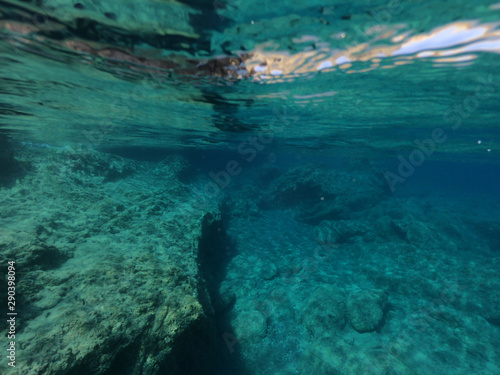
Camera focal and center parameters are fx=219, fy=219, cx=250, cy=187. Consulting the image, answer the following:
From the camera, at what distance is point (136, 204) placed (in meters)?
11.9

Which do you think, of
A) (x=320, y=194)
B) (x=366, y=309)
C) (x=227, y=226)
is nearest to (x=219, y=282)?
(x=366, y=309)

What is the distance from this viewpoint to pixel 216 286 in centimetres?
1009

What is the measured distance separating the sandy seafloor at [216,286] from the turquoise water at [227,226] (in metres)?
0.06

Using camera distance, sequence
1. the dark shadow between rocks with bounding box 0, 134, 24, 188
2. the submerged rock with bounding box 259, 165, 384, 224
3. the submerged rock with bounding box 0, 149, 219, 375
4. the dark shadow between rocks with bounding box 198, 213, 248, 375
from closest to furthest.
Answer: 1. the submerged rock with bounding box 0, 149, 219, 375
2. the dark shadow between rocks with bounding box 198, 213, 248, 375
3. the dark shadow between rocks with bounding box 0, 134, 24, 188
4. the submerged rock with bounding box 259, 165, 384, 224

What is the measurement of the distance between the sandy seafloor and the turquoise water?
0.06 m

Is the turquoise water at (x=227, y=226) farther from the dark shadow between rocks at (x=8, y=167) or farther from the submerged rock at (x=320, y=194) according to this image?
the submerged rock at (x=320, y=194)

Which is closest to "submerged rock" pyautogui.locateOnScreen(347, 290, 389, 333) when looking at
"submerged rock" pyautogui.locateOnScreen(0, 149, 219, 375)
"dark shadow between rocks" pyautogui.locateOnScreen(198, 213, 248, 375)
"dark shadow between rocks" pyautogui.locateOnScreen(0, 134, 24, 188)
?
"dark shadow between rocks" pyautogui.locateOnScreen(198, 213, 248, 375)

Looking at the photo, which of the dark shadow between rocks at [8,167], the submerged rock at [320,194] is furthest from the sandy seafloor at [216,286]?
the submerged rock at [320,194]

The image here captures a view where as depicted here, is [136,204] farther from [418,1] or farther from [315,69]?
[418,1]

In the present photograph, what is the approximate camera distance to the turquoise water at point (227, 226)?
5.14 meters

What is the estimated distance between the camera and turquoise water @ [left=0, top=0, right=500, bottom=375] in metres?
5.14

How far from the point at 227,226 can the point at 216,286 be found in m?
8.05

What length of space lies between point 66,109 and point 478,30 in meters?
19.5

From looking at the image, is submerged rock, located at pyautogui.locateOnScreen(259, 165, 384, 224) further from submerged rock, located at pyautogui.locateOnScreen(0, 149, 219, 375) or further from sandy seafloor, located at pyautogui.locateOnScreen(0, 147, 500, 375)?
submerged rock, located at pyautogui.locateOnScreen(0, 149, 219, 375)
